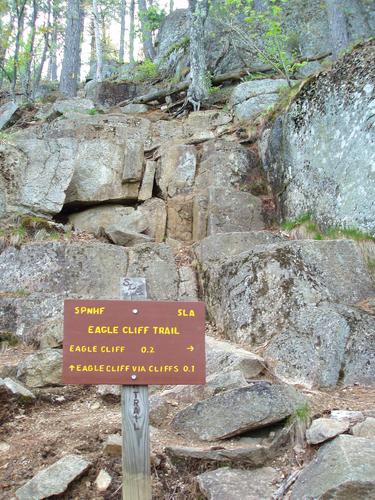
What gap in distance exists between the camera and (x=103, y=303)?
11.1ft

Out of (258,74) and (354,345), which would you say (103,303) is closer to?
(354,345)

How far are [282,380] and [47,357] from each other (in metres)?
2.78

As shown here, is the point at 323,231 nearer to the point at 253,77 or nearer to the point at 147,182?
the point at 147,182

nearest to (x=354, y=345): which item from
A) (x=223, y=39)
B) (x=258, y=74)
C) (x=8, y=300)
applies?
(x=8, y=300)

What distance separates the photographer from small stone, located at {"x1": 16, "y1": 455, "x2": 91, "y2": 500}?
12.1 ft

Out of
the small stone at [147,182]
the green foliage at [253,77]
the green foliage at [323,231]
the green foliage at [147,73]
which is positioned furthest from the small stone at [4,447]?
the green foliage at [147,73]

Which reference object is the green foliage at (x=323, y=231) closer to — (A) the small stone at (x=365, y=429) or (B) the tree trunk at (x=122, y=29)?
(A) the small stone at (x=365, y=429)

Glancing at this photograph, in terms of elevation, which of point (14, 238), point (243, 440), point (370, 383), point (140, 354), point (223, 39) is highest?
point (223, 39)

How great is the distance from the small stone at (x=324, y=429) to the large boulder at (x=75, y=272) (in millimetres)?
4042

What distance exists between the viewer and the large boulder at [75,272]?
7609 mm

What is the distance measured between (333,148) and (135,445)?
6189mm

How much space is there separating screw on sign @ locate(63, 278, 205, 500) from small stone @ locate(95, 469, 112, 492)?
57 cm

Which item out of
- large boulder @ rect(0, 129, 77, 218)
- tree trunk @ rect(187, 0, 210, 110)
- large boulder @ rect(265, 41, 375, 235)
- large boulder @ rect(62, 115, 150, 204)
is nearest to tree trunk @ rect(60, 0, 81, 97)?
tree trunk @ rect(187, 0, 210, 110)

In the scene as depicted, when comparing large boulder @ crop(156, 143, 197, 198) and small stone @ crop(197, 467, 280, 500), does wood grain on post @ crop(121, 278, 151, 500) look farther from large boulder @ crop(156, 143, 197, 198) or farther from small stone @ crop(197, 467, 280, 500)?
large boulder @ crop(156, 143, 197, 198)
